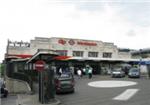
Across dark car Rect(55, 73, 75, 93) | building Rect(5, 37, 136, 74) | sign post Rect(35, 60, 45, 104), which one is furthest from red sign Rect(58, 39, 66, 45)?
sign post Rect(35, 60, 45, 104)

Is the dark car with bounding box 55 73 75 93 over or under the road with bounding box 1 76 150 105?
over

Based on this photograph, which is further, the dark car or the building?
the building

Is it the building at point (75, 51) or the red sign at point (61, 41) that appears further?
the red sign at point (61, 41)

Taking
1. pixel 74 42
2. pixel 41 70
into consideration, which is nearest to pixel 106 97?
pixel 41 70

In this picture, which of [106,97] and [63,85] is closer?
[106,97]

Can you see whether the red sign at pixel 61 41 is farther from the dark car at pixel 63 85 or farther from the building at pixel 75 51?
the dark car at pixel 63 85

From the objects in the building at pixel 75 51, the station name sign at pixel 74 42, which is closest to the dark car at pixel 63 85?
the building at pixel 75 51

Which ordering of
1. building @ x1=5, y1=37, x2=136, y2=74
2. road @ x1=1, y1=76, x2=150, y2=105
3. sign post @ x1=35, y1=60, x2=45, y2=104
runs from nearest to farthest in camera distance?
1. road @ x1=1, y1=76, x2=150, y2=105
2. sign post @ x1=35, y1=60, x2=45, y2=104
3. building @ x1=5, y1=37, x2=136, y2=74

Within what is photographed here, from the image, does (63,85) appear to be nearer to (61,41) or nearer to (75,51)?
(61,41)

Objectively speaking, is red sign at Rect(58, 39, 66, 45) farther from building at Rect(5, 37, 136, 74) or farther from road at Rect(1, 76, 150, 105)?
road at Rect(1, 76, 150, 105)

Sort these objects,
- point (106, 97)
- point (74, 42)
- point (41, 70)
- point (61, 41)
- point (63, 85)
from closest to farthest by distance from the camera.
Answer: point (41, 70), point (106, 97), point (63, 85), point (61, 41), point (74, 42)

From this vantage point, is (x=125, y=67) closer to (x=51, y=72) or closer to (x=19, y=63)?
(x=19, y=63)

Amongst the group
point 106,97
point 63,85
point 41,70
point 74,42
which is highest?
point 74,42

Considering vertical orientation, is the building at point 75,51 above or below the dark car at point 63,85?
above
